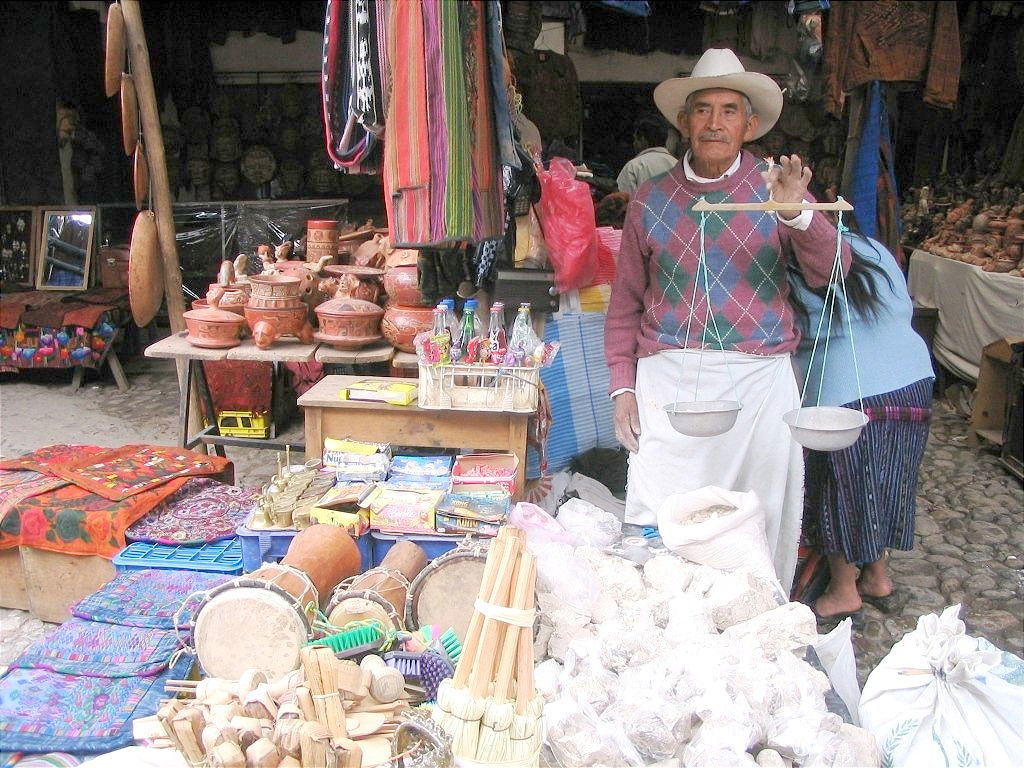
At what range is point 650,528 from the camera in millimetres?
2773

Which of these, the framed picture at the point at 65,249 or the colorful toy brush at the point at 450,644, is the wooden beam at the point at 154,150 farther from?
the framed picture at the point at 65,249

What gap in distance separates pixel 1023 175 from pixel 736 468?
227 inches

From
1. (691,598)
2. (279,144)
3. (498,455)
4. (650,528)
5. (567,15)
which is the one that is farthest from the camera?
(279,144)

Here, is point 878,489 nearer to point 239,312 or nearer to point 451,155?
point 451,155

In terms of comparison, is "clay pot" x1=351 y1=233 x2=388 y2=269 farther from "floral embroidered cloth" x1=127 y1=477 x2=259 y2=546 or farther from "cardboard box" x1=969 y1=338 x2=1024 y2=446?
"cardboard box" x1=969 y1=338 x2=1024 y2=446

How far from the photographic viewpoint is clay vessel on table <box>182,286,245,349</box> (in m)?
3.73

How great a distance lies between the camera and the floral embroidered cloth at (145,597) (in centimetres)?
239

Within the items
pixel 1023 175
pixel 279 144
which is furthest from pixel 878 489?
pixel 279 144

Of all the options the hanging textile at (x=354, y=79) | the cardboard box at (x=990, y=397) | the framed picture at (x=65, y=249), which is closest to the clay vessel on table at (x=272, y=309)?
the hanging textile at (x=354, y=79)

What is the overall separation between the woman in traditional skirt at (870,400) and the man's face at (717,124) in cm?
62

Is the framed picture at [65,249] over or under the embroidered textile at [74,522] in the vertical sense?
over

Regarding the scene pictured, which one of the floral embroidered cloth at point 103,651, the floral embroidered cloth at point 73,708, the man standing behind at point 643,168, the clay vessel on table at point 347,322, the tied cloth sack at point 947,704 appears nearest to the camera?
the tied cloth sack at point 947,704

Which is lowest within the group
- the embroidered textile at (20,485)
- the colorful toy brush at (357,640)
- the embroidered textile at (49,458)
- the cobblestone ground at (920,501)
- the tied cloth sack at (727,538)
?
the cobblestone ground at (920,501)

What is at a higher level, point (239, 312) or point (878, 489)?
point (239, 312)
